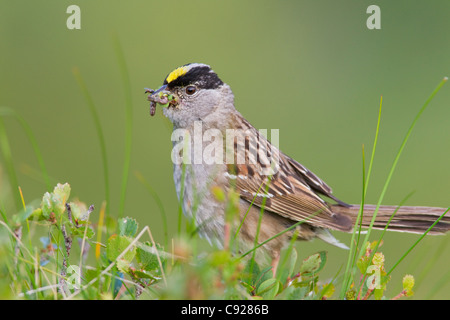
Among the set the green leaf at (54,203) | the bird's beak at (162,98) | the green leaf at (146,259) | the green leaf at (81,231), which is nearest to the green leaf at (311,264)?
the green leaf at (146,259)

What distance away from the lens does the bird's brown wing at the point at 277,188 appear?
368cm

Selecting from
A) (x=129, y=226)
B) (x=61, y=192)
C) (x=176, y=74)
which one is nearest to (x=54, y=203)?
(x=61, y=192)

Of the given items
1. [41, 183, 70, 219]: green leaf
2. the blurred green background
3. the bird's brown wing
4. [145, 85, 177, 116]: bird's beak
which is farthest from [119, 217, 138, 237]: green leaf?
the blurred green background

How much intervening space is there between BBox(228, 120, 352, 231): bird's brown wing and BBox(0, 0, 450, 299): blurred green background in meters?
3.79

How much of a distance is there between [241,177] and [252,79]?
6221mm

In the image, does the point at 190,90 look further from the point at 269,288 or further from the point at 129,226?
the point at 269,288

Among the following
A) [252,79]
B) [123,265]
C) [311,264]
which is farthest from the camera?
[252,79]

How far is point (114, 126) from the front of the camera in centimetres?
880

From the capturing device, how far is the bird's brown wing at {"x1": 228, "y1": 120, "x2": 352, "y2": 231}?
3.68 metres

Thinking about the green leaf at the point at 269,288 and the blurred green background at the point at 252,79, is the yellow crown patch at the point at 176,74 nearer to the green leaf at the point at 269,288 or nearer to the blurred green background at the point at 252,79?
the green leaf at the point at 269,288

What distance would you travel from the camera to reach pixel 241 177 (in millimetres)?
3787

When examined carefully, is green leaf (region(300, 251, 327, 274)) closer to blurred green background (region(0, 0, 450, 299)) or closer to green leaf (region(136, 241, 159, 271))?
green leaf (region(136, 241, 159, 271))
